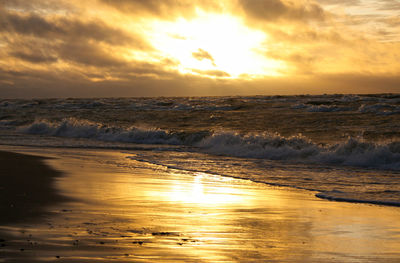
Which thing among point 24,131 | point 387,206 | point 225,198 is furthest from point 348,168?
point 24,131

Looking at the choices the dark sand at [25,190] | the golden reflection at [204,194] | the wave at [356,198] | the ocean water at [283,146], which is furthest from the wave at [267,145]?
the dark sand at [25,190]

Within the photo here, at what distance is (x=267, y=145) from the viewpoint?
18125mm

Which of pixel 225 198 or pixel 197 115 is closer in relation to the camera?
pixel 225 198

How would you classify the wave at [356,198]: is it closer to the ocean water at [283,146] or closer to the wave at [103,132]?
the ocean water at [283,146]

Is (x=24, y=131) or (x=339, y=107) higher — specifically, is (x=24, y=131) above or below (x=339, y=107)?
below

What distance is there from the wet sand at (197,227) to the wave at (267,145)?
6743 mm

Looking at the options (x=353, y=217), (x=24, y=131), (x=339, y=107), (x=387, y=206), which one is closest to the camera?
(x=353, y=217)

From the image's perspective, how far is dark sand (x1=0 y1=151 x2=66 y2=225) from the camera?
617cm

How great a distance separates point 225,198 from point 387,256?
356cm

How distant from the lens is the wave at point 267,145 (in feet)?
49.1

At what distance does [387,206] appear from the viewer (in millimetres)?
7770

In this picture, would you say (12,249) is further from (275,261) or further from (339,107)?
(339,107)

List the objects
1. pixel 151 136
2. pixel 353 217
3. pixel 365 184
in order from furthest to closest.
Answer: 1. pixel 151 136
2. pixel 365 184
3. pixel 353 217

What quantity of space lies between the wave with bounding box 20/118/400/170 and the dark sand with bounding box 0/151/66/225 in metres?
8.12
